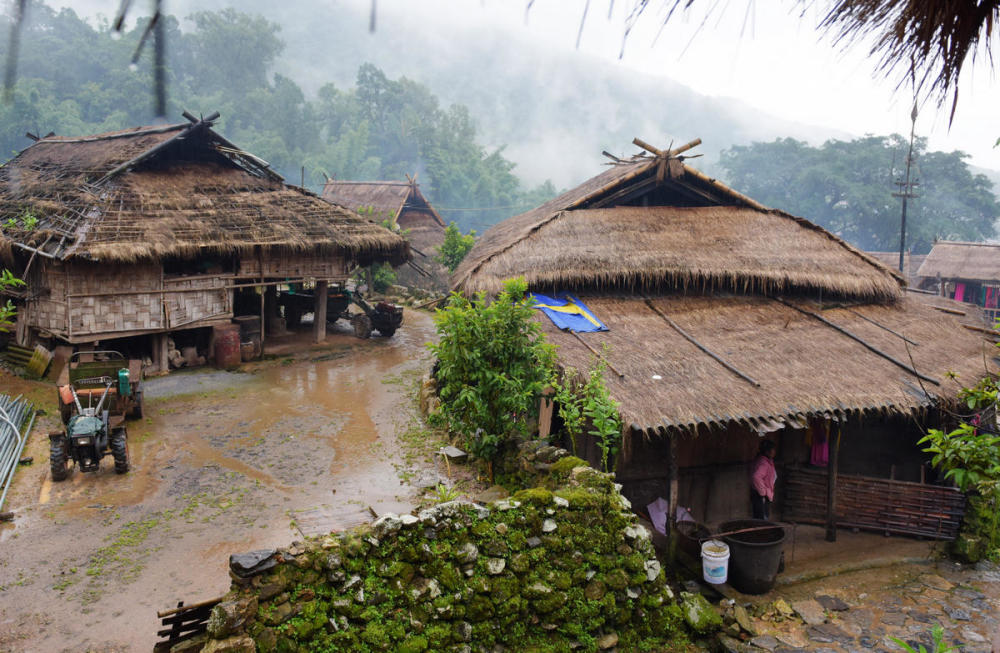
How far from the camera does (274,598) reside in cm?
532

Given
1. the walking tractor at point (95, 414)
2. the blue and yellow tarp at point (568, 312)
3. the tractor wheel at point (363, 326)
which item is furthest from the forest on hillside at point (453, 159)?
the blue and yellow tarp at point (568, 312)

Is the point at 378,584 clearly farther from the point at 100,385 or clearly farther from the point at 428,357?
the point at 428,357

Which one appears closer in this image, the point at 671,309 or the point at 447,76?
the point at 671,309

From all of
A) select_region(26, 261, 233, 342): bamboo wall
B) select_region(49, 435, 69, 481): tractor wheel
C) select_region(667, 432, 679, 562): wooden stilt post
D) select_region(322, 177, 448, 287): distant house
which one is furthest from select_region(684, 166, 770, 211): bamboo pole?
select_region(322, 177, 448, 287): distant house

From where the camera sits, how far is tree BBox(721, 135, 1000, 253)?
40.8 meters

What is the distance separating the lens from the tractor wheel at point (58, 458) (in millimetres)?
9141

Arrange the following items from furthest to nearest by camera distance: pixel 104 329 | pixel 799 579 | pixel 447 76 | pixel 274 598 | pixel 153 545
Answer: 1. pixel 447 76
2. pixel 104 329
3. pixel 799 579
4. pixel 153 545
5. pixel 274 598

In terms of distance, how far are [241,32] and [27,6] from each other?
19.8 ft

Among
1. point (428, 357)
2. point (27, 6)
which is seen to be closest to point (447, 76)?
point (428, 357)

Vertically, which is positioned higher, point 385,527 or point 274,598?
point 385,527

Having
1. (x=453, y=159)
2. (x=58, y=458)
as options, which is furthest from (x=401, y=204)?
(x=58, y=458)

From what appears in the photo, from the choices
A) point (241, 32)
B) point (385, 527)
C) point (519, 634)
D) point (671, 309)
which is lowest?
point (519, 634)

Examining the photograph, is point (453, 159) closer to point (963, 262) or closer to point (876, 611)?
point (963, 262)

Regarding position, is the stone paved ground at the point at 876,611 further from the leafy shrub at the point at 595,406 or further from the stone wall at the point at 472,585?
the leafy shrub at the point at 595,406
